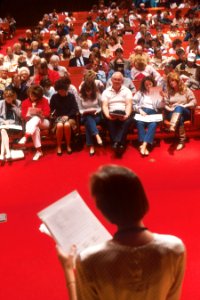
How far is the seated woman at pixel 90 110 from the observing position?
5.09 meters

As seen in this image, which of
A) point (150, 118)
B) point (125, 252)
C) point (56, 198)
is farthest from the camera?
point (150, 118)

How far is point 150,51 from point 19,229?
6170 millimetres

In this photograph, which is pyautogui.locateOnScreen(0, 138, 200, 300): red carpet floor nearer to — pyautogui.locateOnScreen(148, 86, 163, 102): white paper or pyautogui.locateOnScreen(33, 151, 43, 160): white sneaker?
pyautogui.locateOnScreen(33, 151, 43, 160): white sneaker

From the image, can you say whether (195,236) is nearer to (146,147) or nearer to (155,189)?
(155,189)

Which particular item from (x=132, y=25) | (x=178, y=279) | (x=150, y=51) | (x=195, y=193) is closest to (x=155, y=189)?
(x=195, y=193)

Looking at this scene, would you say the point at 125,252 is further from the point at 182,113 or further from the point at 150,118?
→ the point at 182,113

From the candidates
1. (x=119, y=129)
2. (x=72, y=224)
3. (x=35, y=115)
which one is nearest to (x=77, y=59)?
(x=35, y=115)

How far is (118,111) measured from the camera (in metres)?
5.08

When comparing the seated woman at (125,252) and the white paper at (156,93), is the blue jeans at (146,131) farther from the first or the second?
the seated woman at (125,252)

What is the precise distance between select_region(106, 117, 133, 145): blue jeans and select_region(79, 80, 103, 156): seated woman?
0.57 feet

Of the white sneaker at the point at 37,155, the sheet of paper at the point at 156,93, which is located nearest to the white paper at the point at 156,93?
the sheet of paper at the point at 156,93

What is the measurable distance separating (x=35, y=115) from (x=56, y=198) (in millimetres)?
1460

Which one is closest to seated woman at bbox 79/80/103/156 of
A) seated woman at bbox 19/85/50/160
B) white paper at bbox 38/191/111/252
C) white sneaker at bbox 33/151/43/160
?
seated woman at bbox 19/85/50/160

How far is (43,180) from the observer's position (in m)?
4.48
